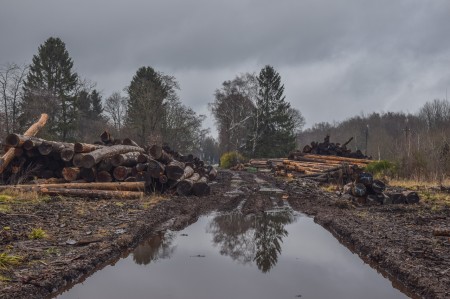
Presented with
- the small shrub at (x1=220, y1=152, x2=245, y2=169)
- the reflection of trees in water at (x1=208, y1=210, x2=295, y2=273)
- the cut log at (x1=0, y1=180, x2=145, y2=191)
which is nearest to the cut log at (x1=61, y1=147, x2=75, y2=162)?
the cut log at (x1=0, y1=180, x2=145, y2=191)

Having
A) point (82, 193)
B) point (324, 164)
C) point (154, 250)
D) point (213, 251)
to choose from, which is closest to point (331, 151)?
point (324, 164)

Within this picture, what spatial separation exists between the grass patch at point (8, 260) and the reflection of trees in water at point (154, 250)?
1.64 m

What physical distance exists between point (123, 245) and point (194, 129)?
38.1 meters

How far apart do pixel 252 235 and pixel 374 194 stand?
18.4ft

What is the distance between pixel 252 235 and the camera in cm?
788

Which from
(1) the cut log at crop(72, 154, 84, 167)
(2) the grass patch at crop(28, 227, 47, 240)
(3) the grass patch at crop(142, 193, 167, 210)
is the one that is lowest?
(2) the grass patch at crop(28, 227, 47, 240)

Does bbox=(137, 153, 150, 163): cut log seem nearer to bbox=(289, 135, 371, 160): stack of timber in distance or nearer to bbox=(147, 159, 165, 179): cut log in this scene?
bbox=(147, 159, 165, 179): cut log

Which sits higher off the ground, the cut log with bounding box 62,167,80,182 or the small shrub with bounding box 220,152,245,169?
the small shrub with bounding box 220,152,245,169

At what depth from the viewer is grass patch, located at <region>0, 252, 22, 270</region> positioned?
15.5 feet

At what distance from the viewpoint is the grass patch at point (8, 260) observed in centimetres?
472

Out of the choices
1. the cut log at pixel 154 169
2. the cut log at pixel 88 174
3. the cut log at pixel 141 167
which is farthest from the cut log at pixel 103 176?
the cut log at pixel 154 169

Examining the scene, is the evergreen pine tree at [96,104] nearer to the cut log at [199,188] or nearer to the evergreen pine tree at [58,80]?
the evergreen pine tree at [58,80]

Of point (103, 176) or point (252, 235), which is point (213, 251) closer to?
point (252, 235)

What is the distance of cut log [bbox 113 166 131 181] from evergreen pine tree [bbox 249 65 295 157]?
31019mm
